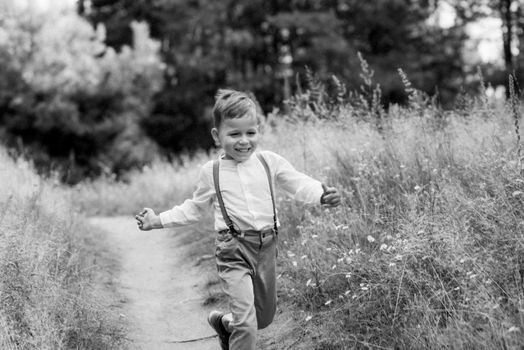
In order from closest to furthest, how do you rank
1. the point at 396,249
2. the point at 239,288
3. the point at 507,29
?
1. the point at 239,288
2. the point at 396,249
3. the point at 507,29

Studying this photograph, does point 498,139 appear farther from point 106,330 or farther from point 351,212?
point 106,330

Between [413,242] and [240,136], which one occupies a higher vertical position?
[240,136]

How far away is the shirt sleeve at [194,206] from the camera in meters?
3.78

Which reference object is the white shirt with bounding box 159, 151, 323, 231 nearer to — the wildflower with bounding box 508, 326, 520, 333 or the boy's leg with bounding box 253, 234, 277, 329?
the boy's leg with bounding box 253, 234, 277, 329

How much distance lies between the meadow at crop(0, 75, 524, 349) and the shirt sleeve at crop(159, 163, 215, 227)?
95 centimetres

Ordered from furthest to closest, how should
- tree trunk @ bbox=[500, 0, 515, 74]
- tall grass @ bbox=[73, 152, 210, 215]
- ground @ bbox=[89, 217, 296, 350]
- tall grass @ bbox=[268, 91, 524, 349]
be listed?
1. tree trunk @ bbox=[500, 0, 515, 74]
2. tall grass @ bbox=[73, 152, 210, 215]
3. ground @ bbox=[89, 217, 296, 350]
4. tall grass @ bbox=[268, 91, 524, 349]

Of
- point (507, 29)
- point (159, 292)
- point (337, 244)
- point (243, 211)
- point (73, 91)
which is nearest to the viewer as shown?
point (243, 211)

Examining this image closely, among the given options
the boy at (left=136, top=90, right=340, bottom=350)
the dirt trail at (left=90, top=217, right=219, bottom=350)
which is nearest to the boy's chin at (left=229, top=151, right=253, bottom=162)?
the boy at (left=136, top=90, right=340, bottom=350)

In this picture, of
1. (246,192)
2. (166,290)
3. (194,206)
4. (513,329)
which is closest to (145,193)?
(166,290)

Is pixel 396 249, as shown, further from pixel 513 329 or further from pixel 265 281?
pixel 513 329

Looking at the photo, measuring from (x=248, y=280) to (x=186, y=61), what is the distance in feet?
78.9

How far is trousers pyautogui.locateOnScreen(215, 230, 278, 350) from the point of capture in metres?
3.47

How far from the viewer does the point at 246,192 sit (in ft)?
11.9

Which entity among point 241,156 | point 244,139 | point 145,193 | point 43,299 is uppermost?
point 244,139
